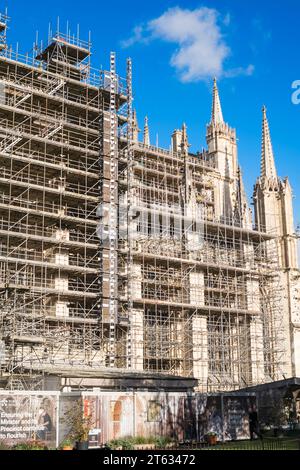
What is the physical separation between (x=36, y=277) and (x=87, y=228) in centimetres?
538

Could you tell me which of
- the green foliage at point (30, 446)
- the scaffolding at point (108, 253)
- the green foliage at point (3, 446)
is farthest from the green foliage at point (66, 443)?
the scaffolding at point (108, 253)

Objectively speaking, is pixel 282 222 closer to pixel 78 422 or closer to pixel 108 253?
pixel 108 253

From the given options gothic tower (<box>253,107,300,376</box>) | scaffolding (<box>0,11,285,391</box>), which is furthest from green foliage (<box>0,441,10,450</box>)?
gothic tower (<box>253,107,300,376</box>)

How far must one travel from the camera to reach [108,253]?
4769cm

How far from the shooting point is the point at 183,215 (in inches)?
2180

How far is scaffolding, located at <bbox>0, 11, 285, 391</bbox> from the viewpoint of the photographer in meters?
43.8

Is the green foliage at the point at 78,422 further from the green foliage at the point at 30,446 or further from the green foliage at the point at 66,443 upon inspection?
the green foliage at the point at 30,446

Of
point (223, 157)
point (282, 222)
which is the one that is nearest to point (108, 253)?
point (282, 222)

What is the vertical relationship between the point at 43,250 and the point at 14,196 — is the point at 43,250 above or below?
below
